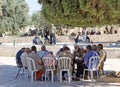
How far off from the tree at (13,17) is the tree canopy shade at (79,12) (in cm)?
4484

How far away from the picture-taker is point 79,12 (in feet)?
41.3

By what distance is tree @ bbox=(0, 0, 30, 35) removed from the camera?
58812 millimetres

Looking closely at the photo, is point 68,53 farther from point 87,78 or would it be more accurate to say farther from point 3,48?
point 3,48

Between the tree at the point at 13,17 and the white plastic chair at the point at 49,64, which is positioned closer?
the white plastic chair at the point at 49,64

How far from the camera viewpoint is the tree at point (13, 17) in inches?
2315

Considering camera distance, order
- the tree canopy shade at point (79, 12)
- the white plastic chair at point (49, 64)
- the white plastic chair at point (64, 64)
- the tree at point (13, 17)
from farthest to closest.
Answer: the tree at point (13, 17) < the white plastic chair at point (49, 64) < the white plastic chair at point (64, 64) < the tree canopy shade at point (79, 12)

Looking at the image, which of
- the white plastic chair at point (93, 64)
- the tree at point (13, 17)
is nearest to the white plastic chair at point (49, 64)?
the white plastic chair at point (93, 64)

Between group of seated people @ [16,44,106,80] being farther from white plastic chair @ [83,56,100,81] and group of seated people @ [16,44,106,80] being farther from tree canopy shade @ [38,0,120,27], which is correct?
tree canopy shade @ [38,0,120,27]

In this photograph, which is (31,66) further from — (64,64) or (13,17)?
(13,17)

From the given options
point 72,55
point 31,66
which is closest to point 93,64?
point 72,55

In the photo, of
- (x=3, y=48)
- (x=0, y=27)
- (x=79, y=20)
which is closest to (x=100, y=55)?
(x=79, y=20)

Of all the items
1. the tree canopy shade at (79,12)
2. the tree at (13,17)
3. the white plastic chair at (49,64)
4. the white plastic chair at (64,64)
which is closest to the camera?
the tree canopy shade at (79,12)

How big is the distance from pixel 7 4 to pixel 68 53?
4831 cm

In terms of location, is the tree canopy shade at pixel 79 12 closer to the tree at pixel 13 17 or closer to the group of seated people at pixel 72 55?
the group of seated people at pixel 72 55
